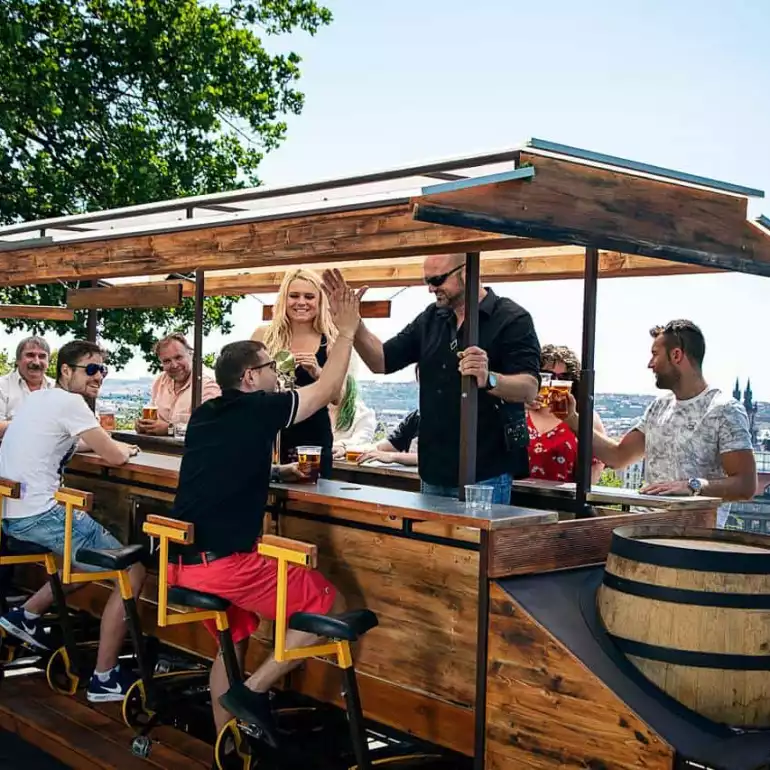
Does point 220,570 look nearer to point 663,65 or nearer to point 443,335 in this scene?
point 443,335

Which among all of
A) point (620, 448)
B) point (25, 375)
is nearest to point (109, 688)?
point (620, 448)

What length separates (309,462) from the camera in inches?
174

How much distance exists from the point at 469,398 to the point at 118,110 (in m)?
12.7

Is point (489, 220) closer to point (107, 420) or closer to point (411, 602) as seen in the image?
point (411, 602)

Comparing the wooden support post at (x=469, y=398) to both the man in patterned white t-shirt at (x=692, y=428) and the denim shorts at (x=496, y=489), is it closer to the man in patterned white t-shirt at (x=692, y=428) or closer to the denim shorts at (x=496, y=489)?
the denim shorts at (x=496, y=489)

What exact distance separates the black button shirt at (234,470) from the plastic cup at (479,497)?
726 millimetres

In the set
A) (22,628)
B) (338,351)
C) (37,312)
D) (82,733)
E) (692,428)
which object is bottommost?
(82,733)

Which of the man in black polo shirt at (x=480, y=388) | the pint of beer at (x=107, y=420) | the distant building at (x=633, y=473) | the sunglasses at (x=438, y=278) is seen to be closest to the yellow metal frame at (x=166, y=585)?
the man in black polo shirt at (x=480, y=388)

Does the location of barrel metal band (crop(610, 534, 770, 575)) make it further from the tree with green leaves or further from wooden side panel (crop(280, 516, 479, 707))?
the tree with green leaves

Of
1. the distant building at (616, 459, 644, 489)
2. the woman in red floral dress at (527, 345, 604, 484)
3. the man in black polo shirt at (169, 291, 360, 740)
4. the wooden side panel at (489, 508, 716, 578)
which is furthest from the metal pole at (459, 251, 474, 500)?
the distant building at (616, 459, 644, 489)

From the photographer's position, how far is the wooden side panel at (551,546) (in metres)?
3.49

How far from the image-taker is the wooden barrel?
3.02 m

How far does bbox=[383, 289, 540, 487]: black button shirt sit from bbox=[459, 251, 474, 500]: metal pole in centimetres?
32

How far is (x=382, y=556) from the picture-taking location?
4121 millimetres
